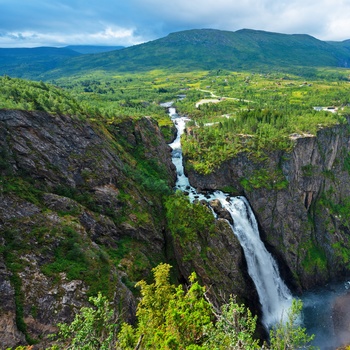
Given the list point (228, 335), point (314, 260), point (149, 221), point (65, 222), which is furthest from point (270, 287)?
point (228, 335)

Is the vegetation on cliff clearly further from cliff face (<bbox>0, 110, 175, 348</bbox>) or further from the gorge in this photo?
cliff face (<bbox>0, 110, 175, 348</bbox>)

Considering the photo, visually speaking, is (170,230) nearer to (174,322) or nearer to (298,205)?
(174,322)

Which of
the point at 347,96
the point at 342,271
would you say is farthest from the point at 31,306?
the point at 347,96

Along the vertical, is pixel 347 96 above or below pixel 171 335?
above

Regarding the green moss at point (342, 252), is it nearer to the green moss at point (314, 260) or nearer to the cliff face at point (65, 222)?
the green moss at point (314, 260)

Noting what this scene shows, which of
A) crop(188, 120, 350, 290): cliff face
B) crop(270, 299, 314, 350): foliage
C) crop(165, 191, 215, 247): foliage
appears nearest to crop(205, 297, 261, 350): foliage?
crop(270, 299, 314, 350): foliage

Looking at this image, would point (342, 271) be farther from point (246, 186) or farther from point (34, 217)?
point (34, 217)
